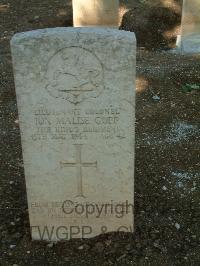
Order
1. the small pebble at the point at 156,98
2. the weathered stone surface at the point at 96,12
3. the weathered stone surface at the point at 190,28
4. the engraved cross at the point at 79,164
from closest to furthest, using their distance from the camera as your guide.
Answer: the engraved cross at the point at 79,164
the small pebble at the point at 156,98
the weathered stone surface at the point at 190,28
the weathered stone surface at the point at 96,12

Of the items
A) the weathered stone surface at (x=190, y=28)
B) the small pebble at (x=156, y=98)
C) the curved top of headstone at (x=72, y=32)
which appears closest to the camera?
the curved top of headstone at (x=72, y=32)

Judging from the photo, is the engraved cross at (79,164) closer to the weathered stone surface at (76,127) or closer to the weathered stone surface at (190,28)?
the weathered stone surface at (76,127)

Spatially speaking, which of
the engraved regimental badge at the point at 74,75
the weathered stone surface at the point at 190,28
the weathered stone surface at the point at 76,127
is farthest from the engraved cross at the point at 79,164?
the weathered stone surface at the point at 190,28

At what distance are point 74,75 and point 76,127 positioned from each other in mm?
433

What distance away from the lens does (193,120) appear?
5.87 meters

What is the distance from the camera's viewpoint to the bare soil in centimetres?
389

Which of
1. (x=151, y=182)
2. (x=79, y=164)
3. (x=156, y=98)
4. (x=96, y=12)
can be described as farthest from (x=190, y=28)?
(x=79, y=164)

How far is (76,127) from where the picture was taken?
139 inches

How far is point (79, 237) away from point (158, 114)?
246 cm

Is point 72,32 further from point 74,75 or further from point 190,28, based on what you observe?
point 190,28

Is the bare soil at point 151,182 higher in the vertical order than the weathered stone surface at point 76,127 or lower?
lower

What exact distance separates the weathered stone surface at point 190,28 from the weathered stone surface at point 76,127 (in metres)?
4.75

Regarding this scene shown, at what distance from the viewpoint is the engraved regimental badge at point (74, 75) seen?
323 cm

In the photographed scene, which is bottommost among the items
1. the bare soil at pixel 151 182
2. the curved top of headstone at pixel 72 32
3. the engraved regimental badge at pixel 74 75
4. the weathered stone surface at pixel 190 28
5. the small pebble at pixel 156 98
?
the bare soil at pixel 151 182
